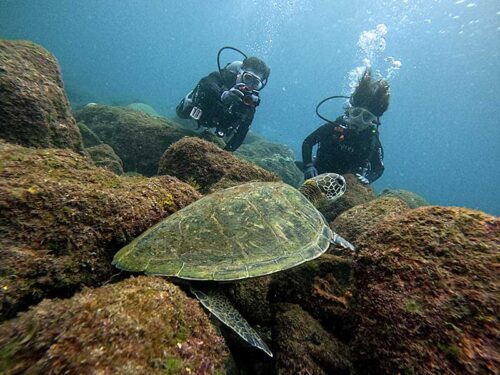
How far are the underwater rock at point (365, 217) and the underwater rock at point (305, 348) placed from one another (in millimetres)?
2261

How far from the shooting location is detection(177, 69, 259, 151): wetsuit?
9609mm

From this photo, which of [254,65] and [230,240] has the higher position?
[254,65]

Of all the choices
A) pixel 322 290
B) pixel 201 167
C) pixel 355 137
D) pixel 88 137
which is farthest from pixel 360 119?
pixel 88 137

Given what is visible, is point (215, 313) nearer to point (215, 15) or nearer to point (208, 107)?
point (208, 107)

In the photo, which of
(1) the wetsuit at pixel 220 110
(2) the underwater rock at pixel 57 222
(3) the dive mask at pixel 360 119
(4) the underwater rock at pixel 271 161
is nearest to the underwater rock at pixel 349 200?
(3) the dive mask at pixel 360 119

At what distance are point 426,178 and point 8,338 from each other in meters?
208

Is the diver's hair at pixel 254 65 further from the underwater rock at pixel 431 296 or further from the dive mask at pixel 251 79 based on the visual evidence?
the underwater rock at pixel 431 296

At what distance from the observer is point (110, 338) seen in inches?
49.4

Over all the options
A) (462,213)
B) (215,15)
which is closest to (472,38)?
(462,213)

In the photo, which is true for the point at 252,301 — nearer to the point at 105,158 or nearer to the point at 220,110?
the point at 105,158

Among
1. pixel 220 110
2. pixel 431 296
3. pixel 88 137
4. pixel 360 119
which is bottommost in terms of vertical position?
pixel 88 137

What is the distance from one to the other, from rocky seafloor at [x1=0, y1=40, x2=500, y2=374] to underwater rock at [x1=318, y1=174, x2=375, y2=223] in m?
3.12

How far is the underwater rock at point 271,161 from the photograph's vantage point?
601 inches

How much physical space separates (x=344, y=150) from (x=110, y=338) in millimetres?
9160
